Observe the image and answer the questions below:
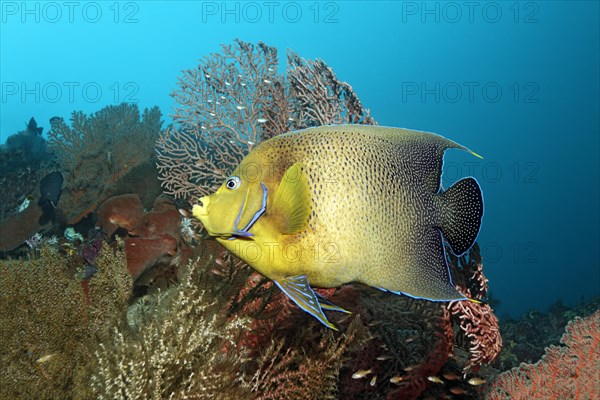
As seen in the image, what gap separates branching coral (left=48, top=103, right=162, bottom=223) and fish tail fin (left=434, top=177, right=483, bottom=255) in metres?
5.41

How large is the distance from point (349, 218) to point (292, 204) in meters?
0.22

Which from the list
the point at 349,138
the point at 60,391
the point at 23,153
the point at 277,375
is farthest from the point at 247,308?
the point at 23,153

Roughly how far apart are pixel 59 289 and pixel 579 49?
98.0 metres

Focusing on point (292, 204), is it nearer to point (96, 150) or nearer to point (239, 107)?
point (239, 107)

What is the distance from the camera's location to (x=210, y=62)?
5.27m

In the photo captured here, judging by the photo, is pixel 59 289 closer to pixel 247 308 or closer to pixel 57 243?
pixel 247 308

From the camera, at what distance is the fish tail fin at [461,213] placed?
1349mm

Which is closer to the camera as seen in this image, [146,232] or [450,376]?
[450,376]

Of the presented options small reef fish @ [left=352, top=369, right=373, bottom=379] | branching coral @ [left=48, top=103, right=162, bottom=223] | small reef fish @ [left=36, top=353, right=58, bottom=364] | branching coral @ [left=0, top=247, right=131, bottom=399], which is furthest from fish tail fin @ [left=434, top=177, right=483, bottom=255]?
branching coral @ [left=48, top=103, right=162, bottom=223]

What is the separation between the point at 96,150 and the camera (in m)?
6.47

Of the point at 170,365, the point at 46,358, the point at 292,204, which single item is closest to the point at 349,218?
the point at 292,204

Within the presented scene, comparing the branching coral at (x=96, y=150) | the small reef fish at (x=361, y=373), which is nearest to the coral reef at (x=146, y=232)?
the branching coral at (x=96, y=150)

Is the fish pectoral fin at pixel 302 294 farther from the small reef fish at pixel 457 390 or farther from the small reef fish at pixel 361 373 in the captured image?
the small reef fish at pixel 457 390

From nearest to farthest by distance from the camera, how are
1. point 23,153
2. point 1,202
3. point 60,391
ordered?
point 60,391 → point 1,202 → point 23,153
